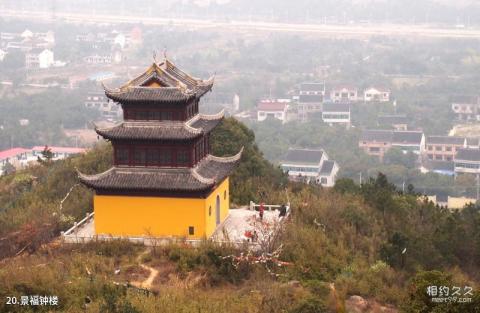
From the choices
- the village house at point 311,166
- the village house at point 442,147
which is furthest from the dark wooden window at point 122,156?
the village house at point 442,147

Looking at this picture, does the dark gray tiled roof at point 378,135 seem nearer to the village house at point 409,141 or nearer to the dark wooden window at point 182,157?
the village house at point 409,141

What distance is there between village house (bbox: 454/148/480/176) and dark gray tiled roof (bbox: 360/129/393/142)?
856 centimetres

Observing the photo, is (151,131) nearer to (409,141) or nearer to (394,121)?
(409,141)

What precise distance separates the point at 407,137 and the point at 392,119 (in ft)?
32.7

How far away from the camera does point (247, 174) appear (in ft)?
127

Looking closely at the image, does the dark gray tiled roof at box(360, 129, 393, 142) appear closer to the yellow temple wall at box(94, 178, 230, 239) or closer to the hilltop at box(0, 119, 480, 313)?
the hilltop at box(0, 119, 480, 313)

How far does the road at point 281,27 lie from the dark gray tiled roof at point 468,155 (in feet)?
271

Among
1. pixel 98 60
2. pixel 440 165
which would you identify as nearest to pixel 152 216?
pixel 440 165

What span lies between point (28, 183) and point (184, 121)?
52.9ft

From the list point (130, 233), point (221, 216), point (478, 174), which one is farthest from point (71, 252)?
point (478, 174)

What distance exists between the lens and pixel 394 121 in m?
88.8

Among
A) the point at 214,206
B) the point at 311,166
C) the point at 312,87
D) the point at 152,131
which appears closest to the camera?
the point at 152,131

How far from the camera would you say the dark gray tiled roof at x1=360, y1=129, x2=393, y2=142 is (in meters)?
79.6

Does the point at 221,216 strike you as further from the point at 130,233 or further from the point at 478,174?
the point at 478,174
